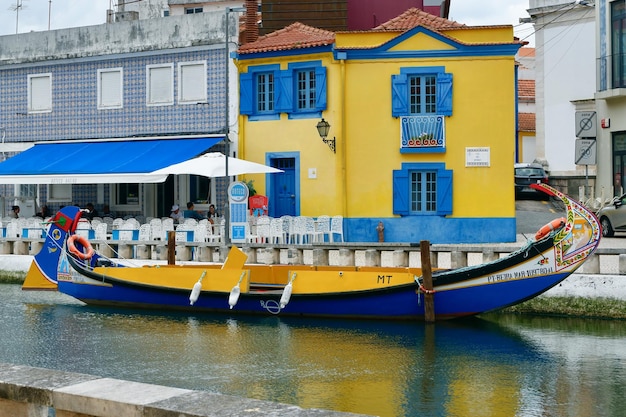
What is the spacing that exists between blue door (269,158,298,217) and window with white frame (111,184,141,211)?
176 inches

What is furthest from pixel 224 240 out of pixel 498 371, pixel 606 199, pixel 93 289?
pixel 606 199

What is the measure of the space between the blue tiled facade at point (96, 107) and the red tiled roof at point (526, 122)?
2577cm

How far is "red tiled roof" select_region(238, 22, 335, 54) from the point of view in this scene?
87.0 ft

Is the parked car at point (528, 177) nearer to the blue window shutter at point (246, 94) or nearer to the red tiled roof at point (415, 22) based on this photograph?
the red tiled roof at point (415, 22)

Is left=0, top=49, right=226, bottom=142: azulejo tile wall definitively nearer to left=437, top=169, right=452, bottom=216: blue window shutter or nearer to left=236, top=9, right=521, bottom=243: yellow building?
left=236, top=9, right=521, bottom=243: yellow building

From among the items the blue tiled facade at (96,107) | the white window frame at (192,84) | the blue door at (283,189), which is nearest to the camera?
the blue door at (283,189)

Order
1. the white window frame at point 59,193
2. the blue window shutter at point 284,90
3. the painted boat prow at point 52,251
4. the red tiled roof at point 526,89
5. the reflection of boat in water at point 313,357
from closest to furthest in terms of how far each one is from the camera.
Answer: the reflection of boat in water at point 313,357 < the painted boat prow at point 52,251 < the blue window shutter at point 284,90 < the white window frame at point 59,193 < the red tiled roof at point 526,89

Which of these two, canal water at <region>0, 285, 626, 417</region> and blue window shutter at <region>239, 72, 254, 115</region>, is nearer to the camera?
canal water at <region>0, 285, 626, 417</region>

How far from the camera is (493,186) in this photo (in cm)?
2586

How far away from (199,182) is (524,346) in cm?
1442

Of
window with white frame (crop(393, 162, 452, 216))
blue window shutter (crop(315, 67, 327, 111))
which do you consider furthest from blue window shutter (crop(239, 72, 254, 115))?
window with white frame (crop(393, 162, 452, 216))

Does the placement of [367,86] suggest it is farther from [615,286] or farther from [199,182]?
[615,286]

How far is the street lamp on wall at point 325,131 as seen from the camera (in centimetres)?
2572

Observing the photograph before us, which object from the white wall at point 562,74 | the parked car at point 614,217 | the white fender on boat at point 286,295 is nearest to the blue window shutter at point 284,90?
the parked car at point 614,217
